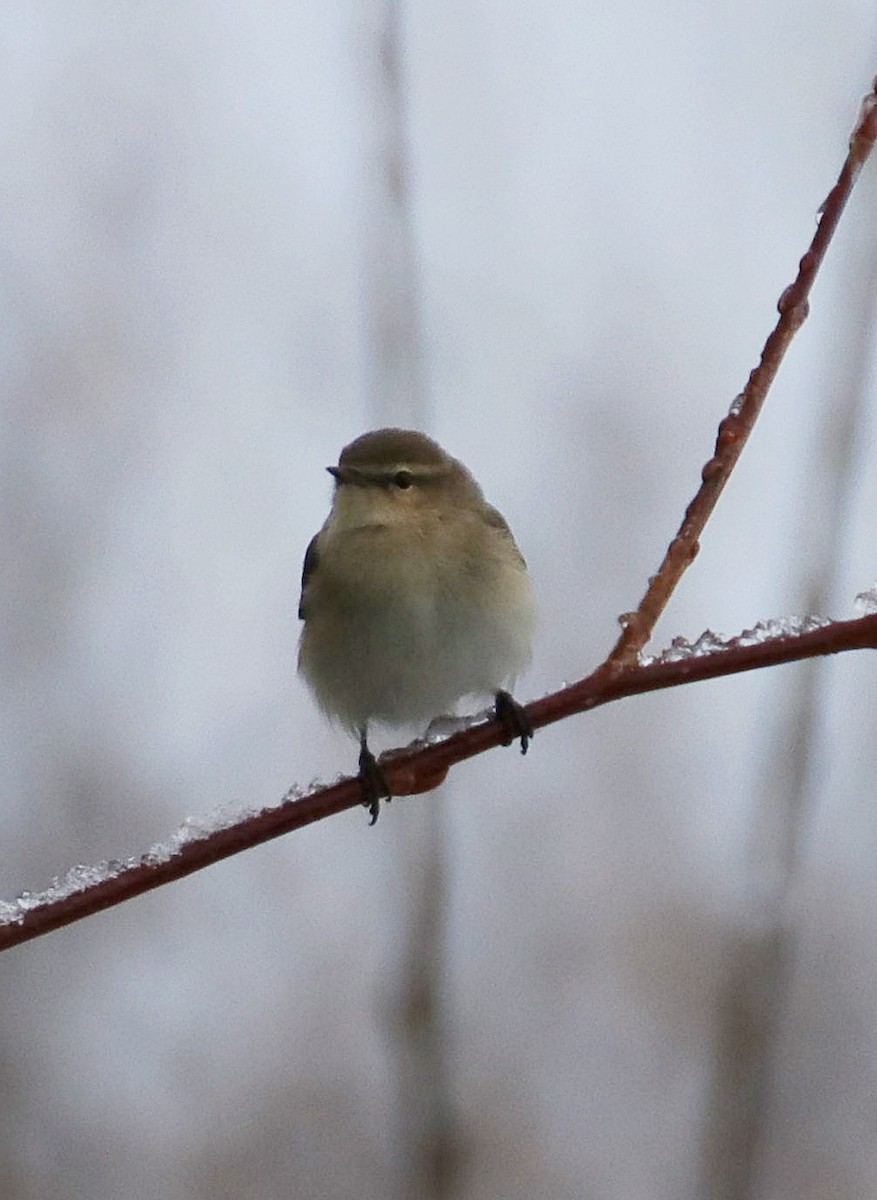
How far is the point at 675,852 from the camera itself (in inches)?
227

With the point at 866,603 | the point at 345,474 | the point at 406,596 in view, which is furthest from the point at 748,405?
the point at 345,474

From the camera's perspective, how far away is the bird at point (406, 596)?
336cm

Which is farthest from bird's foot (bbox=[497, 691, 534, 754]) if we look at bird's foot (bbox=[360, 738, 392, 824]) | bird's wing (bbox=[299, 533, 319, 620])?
bird's wing (bbox=[299, 533, 319, 620])

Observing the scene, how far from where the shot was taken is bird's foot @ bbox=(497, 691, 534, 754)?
2266 mm

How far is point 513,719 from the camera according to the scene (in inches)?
99.7

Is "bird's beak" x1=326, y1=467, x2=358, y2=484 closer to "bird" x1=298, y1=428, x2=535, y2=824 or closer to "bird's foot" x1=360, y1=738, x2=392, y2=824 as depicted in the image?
"bird" x1=298, y1=428, x2=535, y2=824

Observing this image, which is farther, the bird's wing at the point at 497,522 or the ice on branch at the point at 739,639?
the bird's wing at the point at 497,522

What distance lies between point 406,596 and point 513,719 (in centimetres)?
86

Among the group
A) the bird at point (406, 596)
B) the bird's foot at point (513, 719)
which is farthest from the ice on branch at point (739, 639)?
the bird at point (406, 596)

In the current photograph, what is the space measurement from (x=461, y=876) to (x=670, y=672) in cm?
442

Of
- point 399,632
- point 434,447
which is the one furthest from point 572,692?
point 434,447

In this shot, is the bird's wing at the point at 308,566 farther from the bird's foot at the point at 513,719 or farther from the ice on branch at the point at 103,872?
the ice on branch at the point at 103,872

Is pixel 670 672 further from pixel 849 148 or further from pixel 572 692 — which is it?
pixel 849 148

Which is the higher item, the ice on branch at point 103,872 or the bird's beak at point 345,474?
the bird's beak at point 345,474
